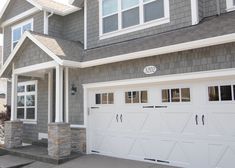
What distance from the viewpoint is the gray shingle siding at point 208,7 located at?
7.69 meters

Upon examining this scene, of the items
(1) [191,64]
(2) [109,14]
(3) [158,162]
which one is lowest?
(3) [158,162]

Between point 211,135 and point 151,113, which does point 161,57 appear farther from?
point 211,135

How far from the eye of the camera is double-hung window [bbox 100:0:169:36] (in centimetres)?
855

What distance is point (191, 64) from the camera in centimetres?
707

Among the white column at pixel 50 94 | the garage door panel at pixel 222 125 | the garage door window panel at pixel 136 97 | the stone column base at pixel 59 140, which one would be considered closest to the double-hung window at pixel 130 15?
the garage door window panel at pixel 136 97

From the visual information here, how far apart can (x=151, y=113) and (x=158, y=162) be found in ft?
4.84

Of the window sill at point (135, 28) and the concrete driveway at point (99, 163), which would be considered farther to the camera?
the window sill at point (135, 28)

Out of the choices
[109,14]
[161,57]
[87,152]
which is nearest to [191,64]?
[161,57]

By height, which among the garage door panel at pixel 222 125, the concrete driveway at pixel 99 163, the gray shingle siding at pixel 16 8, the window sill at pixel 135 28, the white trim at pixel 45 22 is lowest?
the concrete driveway at pixel 99 163

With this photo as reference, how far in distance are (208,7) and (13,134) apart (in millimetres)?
8763

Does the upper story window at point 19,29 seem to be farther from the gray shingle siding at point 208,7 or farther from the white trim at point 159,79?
the gray shingle siding at point 208,7

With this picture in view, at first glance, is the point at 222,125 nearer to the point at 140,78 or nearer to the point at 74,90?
the point at 140,78

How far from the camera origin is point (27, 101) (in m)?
12.8

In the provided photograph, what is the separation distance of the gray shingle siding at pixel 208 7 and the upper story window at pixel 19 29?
334 inches
